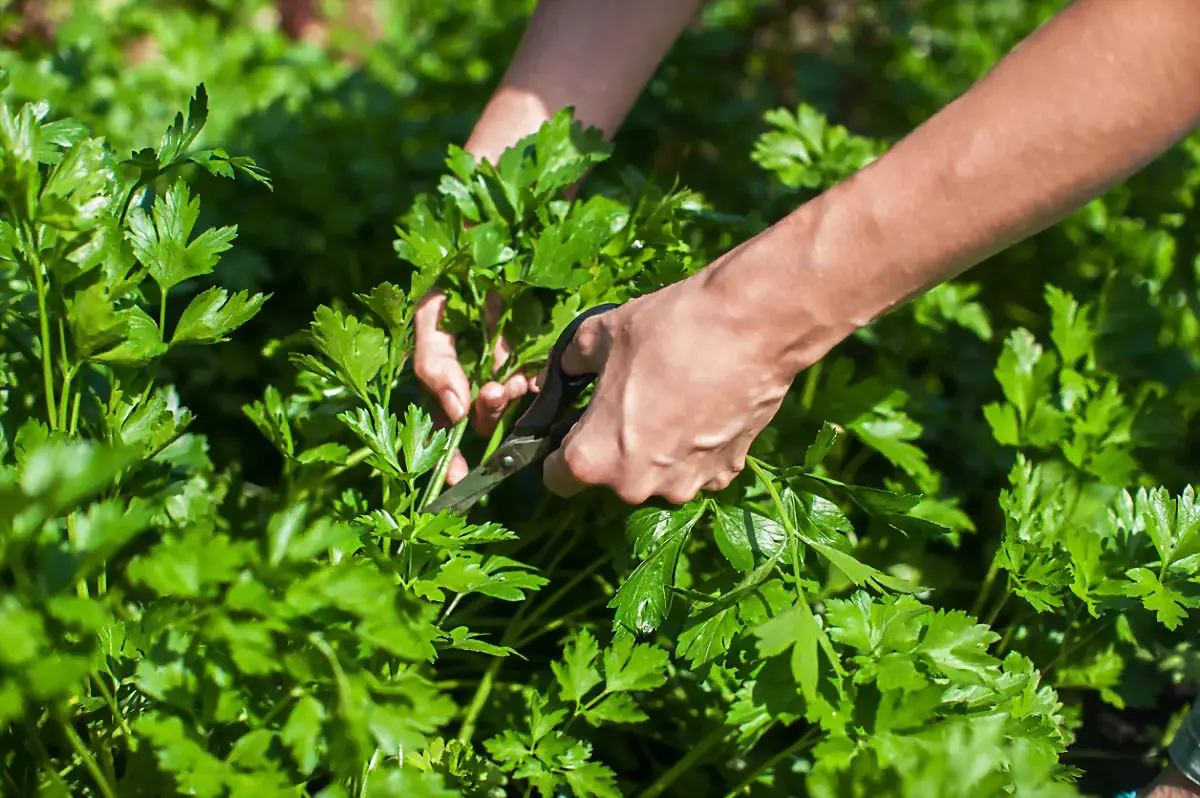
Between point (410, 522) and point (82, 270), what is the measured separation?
0.46m

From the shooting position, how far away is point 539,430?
128cm

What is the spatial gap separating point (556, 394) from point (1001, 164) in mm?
578

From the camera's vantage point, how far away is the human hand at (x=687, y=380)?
1.05m

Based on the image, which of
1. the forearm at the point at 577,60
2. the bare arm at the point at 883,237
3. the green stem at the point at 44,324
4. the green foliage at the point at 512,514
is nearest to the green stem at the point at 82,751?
the green foliage at the point at 512,514

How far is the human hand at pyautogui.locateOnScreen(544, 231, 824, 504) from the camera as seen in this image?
105 cm

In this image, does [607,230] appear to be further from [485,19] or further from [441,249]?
[485,19]

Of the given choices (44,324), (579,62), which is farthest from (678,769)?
(579,62)

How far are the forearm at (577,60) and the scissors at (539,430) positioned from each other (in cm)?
46

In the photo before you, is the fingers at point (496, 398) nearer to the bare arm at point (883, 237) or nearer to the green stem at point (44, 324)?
the bare arm at point (883, 237)

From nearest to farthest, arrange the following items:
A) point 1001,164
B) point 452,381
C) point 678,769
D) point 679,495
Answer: point 1001,164
point 679,495
point 678,769
point 452,381

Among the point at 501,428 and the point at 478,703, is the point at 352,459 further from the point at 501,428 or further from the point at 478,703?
the point at 478,703

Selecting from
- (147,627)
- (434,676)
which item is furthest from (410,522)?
(434,676)

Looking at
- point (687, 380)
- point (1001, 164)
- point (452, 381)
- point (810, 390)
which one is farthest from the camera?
point (810, 390)

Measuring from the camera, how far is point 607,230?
1.42m
